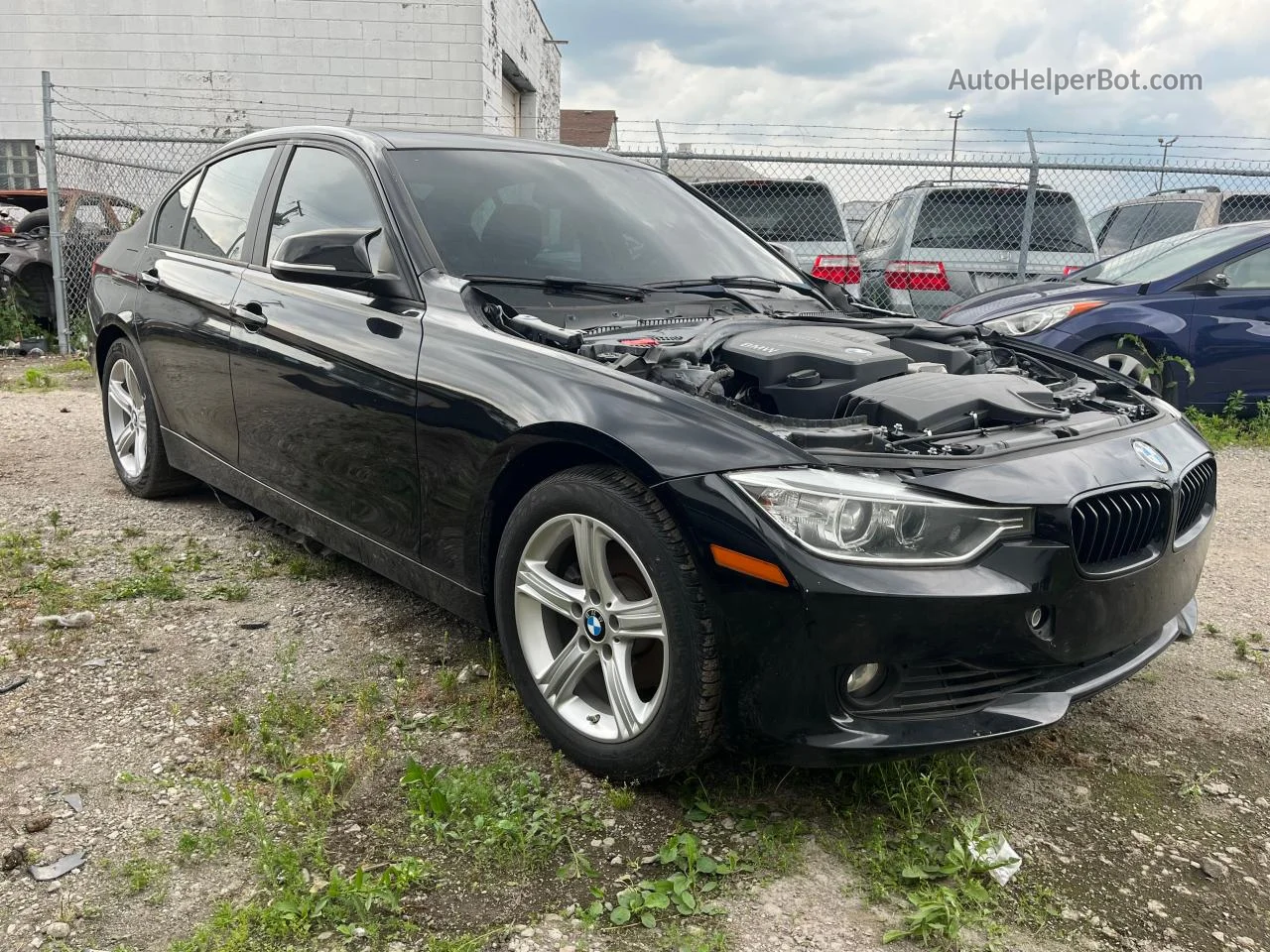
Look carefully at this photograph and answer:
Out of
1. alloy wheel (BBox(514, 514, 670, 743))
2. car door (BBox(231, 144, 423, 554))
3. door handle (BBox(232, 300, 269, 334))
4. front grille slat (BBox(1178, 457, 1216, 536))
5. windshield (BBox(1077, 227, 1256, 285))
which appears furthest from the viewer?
windshield (BBox(1077, 227, 1256, 285))

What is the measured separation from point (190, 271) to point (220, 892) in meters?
2.78

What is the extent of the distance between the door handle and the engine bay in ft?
3.67

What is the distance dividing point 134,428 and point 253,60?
39.7 feet

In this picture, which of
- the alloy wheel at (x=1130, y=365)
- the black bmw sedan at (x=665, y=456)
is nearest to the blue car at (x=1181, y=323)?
the alloy wheel at (x=1130, y=365)

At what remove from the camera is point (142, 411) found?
4723mm

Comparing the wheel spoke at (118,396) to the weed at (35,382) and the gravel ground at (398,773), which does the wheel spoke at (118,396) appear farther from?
the weed at (35,382)

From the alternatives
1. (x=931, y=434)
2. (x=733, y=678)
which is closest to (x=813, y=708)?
(x=733, y=678)

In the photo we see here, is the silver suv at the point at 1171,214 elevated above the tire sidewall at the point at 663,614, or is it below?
above

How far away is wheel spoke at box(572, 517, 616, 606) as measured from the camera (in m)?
2.47

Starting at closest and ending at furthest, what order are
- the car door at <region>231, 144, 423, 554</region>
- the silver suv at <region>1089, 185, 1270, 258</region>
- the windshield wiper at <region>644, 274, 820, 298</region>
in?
the car door at <region>231, 144, 423, 554</region> → the windshield wiper at <region>644, 274, 820, 298</region> → the silver suv at <region>1089, 185, 1270, 258</region>

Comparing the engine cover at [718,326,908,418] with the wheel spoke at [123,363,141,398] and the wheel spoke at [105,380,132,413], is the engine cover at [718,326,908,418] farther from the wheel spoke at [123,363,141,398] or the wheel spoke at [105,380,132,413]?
the wheel spoke at [105,380,132,413]

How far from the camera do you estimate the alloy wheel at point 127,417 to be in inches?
188

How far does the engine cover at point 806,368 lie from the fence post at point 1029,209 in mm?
6598

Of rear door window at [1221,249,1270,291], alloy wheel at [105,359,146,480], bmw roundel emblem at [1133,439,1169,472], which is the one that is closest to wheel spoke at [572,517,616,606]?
bmw roundel emblem at [1133,439,1169,472]
